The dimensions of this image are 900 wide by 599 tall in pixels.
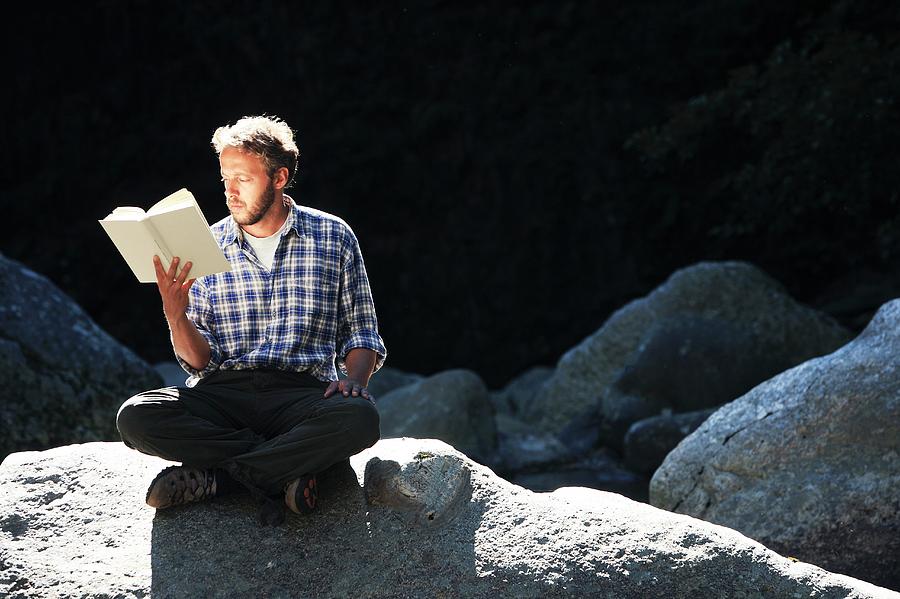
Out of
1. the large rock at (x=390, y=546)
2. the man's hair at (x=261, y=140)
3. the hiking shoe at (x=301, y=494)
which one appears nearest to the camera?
the large rock at (x=390, y=546)

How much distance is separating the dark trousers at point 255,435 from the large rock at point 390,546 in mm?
163

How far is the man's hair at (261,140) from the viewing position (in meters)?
3.39

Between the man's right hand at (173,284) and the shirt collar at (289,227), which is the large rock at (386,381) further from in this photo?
the man's right hand at (173,284)

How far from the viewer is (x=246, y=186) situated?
11.3 ft

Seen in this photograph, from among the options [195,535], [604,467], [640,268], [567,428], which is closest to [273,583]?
[195,535]

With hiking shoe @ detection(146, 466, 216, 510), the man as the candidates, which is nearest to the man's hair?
the man

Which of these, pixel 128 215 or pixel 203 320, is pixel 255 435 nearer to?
pixel 203 320

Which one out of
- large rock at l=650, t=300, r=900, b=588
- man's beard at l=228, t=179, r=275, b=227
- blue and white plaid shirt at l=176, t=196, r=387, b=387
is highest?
man's beard at l=228, t=179, r=275, b=227

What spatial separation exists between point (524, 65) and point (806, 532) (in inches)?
287

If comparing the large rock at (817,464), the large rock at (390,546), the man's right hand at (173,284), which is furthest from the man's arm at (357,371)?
the large rock at (817,464)

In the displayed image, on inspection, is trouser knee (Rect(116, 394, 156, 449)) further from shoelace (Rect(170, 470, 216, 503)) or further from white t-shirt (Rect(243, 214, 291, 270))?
white t-shirt (Rect(243, 214, 291, 270))

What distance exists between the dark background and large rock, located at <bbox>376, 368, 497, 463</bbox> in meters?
3.03

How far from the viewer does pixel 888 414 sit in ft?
14.2

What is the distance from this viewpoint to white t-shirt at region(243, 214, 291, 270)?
3529mm
